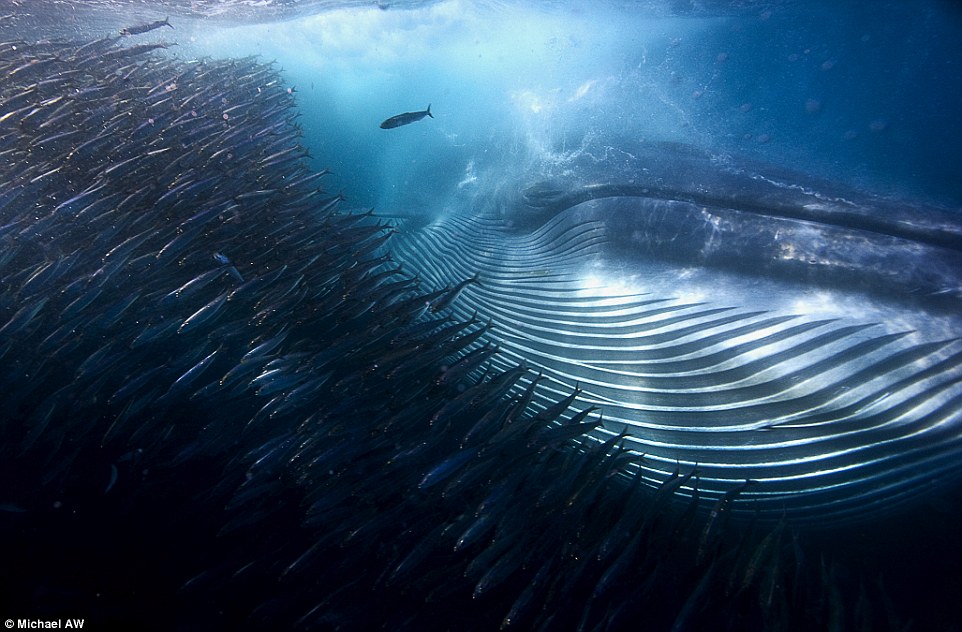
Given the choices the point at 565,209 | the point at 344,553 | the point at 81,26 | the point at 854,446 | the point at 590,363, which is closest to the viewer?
the point at 344,553

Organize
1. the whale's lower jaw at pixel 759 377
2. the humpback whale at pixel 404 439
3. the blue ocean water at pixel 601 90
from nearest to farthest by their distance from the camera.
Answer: the humpback whale at pixel 404 439
the whale's lower jaw at pixel 759 377
the blue ocean water at pixel 601 90

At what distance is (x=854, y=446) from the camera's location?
326 cm

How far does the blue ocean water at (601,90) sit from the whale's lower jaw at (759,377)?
294cm

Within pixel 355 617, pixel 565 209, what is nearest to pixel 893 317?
pixel 565 209

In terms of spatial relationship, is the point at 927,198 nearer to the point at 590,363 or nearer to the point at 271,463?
the point at 590,363

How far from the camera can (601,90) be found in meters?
15.3

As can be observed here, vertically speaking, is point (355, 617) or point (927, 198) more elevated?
point (927, 198)

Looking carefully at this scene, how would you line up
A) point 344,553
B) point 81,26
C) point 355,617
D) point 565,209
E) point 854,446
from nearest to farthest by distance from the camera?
1. point 355,617
2. point 344,553
3. point 854,446
4. point 565,209
5. point 81,26

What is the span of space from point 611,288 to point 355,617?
3.87 m

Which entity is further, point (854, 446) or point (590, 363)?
point (590, 363)

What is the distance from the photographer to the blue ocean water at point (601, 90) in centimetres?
1083

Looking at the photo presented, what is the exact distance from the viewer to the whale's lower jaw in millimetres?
3199

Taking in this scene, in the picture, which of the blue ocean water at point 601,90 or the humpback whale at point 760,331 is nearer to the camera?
the humpback whale at point 760,331

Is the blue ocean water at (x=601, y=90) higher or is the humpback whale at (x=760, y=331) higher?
the blue ocean water at (x=601, y=90)
